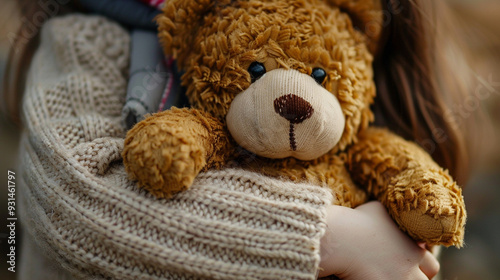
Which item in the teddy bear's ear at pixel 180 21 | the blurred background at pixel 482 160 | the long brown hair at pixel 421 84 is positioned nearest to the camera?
the teddy bear's ear at pixel 180 21

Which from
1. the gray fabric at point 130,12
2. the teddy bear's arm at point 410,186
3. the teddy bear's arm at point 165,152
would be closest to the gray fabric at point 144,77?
the gray fabric at point 130,12

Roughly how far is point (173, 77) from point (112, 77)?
0.11 m

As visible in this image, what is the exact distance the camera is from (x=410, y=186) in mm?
594

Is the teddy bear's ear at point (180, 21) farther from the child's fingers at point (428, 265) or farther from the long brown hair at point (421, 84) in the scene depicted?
the child's fingers at point (428, 265)

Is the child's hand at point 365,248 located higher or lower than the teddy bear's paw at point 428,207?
lower

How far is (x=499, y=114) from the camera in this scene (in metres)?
1.12

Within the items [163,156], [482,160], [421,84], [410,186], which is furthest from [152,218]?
[482,160]

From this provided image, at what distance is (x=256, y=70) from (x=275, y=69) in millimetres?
28

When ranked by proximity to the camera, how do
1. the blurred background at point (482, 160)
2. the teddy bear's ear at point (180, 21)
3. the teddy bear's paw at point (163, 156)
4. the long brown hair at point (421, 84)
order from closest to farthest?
the teddy bear's paw at point (163, 156)
the teddy bear's ear at point (180, 21)
the long brown hair at point (421, 84)
the blurred background at point (482, 160)

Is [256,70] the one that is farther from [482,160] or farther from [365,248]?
[482,160]

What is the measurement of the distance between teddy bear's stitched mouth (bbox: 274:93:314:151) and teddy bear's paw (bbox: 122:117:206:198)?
13 cm

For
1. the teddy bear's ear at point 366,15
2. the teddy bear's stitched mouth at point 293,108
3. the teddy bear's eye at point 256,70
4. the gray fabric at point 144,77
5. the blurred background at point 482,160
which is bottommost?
the blurred background at point 482,160

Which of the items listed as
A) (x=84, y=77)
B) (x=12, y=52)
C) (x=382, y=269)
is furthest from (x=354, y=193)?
(x=12, y=52)

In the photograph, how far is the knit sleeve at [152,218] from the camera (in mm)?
534
